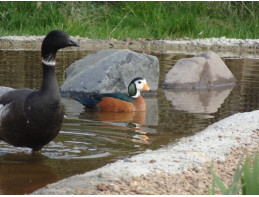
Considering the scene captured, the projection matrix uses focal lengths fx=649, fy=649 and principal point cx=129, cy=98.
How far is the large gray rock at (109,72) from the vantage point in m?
10.1

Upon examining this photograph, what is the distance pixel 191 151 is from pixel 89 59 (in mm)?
5518

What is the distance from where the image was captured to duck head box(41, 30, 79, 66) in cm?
607

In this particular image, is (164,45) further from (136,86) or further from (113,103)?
(113,103)

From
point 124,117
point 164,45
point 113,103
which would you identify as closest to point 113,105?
point 113,103

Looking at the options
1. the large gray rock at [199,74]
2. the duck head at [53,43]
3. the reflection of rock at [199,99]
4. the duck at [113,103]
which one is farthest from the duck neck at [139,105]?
the duck head at [53,43]

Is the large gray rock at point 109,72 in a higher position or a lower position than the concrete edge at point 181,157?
lower

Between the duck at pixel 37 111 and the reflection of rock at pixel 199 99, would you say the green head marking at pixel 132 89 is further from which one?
the duck at pixel 37 111

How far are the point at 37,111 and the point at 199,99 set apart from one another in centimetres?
479

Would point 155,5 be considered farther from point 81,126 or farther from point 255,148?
point 255,148

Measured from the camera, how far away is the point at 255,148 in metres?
5.87

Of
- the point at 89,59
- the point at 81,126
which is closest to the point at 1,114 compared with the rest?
the point at 81,126

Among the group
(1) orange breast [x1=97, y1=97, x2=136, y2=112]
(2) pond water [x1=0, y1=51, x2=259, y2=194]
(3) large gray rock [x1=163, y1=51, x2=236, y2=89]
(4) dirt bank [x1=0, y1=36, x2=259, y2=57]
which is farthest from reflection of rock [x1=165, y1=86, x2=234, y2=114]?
(4) dirt bank [x1=0, y1=36, x2=259, y2=57]

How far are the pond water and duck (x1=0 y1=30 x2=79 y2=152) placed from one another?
0.24 metres

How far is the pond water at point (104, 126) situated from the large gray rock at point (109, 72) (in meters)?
0.41
